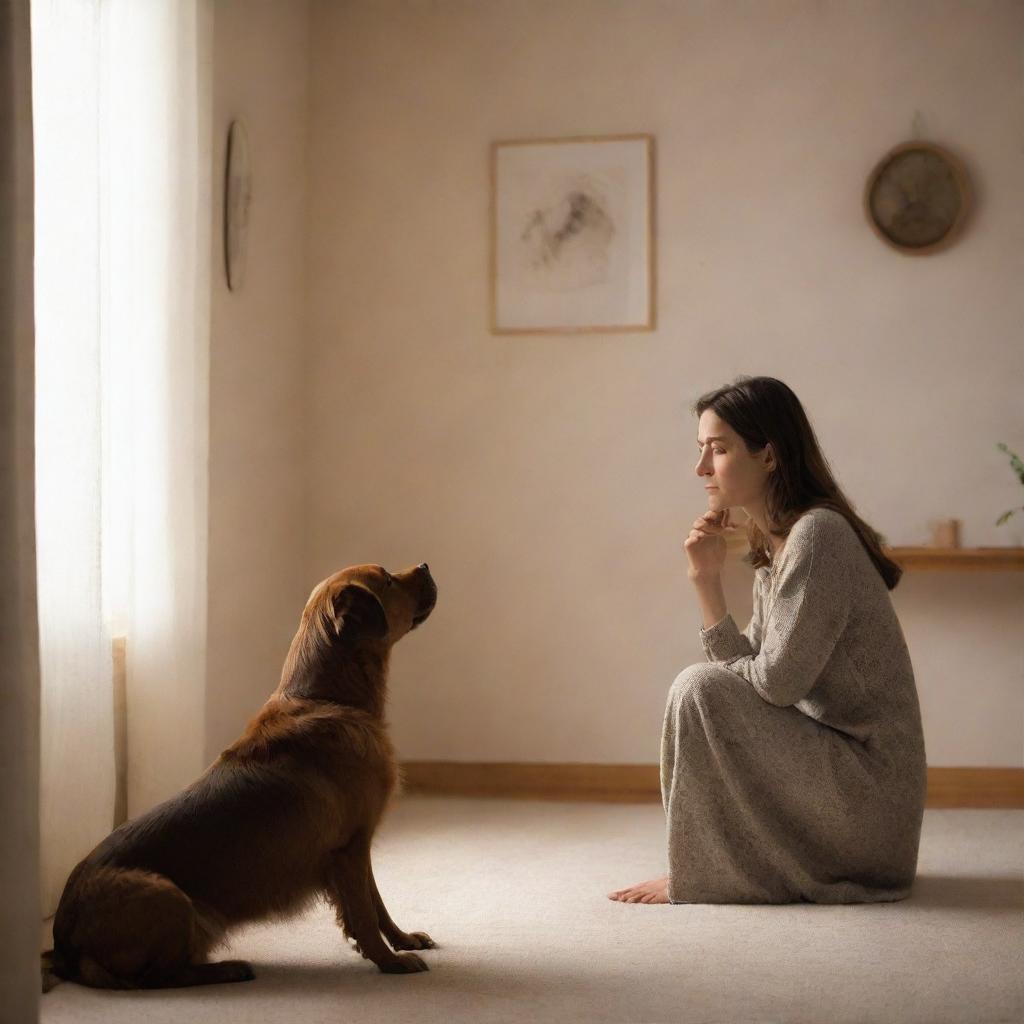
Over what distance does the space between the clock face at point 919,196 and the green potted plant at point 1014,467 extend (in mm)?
680

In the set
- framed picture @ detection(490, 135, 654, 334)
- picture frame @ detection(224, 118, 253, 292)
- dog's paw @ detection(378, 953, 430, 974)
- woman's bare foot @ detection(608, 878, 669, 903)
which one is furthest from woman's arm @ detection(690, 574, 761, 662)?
picture frame @ detection(224, 118, 253, 292)

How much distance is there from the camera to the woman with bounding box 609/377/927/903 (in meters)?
2.57

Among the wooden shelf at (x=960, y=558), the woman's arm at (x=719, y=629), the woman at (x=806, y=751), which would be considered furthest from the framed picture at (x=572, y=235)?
the woman at (x=806, y=751)

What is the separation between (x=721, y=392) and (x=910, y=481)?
149 centimetres

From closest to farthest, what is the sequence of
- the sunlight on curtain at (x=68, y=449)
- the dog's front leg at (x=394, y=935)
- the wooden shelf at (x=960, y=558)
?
1. the dog's front leg at (x=394, y=935)
2. the sunlight on curtain at (x=68, y=449)
3. the wooden shelf at (x=960, y=558)

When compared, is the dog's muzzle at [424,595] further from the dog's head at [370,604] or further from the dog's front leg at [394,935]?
the dog's front leg at [394,935]

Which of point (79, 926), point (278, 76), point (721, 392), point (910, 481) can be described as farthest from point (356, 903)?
point (278, 76)

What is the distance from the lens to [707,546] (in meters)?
2.87

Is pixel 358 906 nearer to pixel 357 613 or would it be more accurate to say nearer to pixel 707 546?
pixel 357 613

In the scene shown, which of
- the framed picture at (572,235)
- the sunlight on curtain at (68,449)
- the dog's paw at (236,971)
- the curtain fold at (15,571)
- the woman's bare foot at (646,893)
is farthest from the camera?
the framed picture at (572,235)

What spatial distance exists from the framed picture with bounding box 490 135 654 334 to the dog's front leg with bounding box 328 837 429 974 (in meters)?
2.42

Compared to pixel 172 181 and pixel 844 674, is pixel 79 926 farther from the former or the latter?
pixel 172 181

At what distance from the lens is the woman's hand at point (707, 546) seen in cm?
286

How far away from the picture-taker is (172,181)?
3.06m
